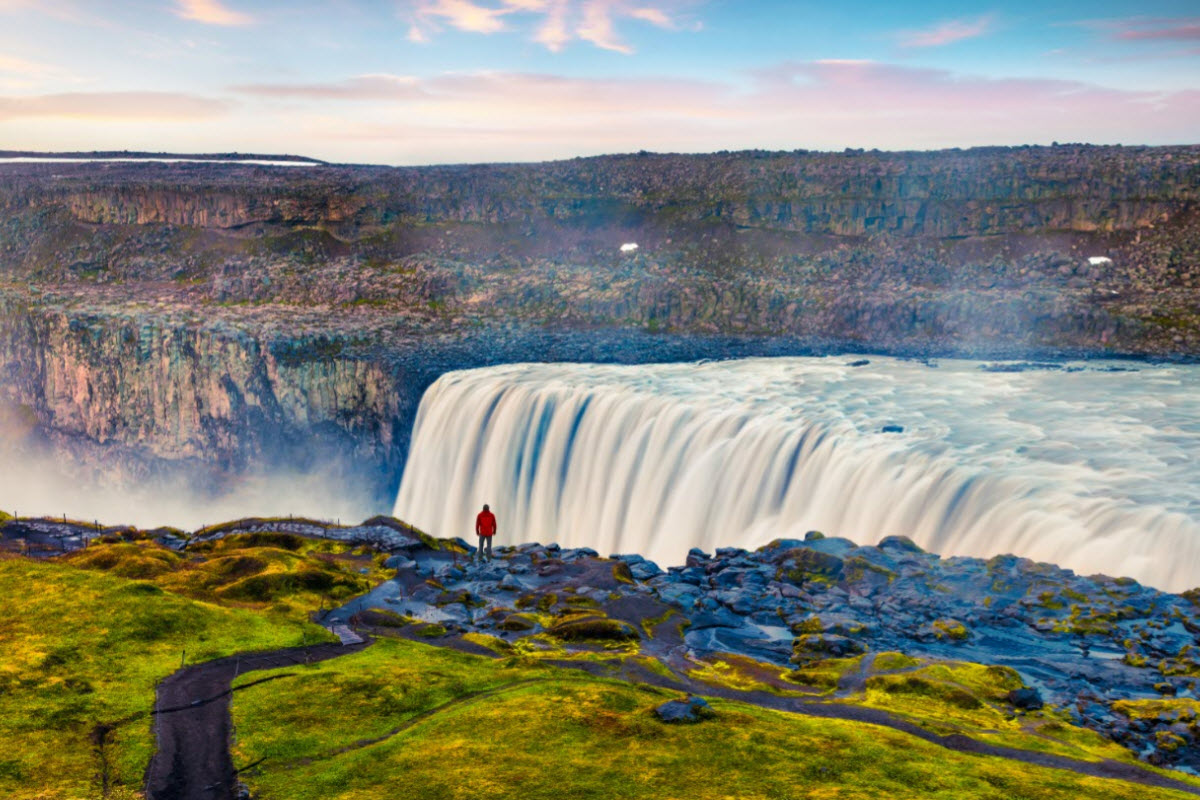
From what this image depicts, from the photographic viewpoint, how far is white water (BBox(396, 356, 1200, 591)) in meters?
47.1

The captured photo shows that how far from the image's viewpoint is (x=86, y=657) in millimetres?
Answer: 32156

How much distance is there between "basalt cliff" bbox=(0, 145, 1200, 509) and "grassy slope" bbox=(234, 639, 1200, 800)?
64371 millimetres

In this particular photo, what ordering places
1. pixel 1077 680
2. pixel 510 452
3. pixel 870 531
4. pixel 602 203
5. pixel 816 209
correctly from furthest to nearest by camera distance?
pixel 602 203 → pixel 816 209 → pixel 510 452 → pixel 870 531 → pixel 1077 680

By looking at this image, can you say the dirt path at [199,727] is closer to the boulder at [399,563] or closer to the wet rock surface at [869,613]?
the wet rock surface at [869,613]

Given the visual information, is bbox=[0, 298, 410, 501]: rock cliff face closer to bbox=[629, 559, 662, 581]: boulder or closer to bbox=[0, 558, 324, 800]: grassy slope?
bbox=[629, 559, 662, 581]: boulder

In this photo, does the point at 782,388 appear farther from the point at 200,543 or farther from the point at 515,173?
the point at 515,173

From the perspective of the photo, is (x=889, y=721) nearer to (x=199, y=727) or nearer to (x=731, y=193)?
(x=199, y=727)

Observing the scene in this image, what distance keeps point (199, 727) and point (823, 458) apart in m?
36.8

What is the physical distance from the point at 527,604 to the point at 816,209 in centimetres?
9567

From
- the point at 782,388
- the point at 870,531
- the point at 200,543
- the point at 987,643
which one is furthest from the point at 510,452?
the point at 987,643

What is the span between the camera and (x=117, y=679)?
30.8 m

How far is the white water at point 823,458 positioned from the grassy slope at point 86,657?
27560 millimetres

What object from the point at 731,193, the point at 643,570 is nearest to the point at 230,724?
the point at 643,570

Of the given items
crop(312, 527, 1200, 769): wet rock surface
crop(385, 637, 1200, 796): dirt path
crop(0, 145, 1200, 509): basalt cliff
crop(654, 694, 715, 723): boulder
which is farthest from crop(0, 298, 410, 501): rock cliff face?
crop(654, 694, 715, 723): boulder
